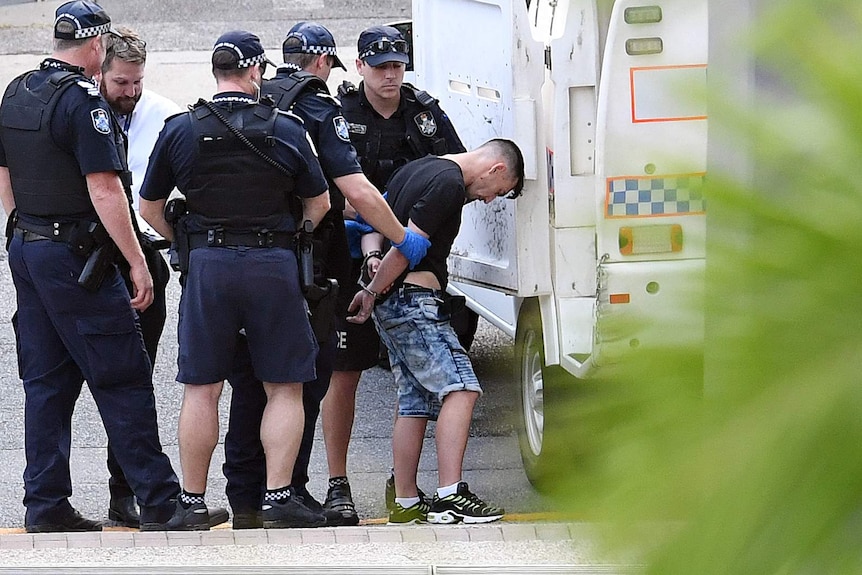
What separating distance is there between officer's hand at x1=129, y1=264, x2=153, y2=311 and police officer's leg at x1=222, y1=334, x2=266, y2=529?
0.43 m

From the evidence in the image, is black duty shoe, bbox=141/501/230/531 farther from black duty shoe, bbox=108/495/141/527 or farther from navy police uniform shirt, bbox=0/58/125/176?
navy police uniform shirt, bbox=0/58/125/176

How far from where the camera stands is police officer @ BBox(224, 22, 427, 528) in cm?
454

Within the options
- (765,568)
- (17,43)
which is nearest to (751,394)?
(765,568)

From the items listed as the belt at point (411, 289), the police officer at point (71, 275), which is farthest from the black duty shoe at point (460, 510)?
the police officer at point (71, 275)

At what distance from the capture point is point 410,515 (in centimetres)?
477

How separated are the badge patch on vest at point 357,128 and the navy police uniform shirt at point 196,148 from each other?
86 centimetres

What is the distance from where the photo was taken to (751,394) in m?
0.42

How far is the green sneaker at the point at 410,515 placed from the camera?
4770 millimetres

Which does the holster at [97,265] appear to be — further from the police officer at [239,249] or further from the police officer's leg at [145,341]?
the police officer's leg at [145,341]

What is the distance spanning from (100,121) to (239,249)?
64cm

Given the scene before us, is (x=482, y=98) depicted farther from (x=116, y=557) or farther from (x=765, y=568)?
(x=765, y=568)

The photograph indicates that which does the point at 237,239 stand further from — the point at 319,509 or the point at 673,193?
the point at 673,193

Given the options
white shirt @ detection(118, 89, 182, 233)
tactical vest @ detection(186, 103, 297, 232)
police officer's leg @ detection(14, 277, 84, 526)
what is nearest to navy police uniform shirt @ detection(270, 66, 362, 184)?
tactical vest @ detection(186, 103, 297, 232)

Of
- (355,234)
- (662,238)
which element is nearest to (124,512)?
(355,234)
